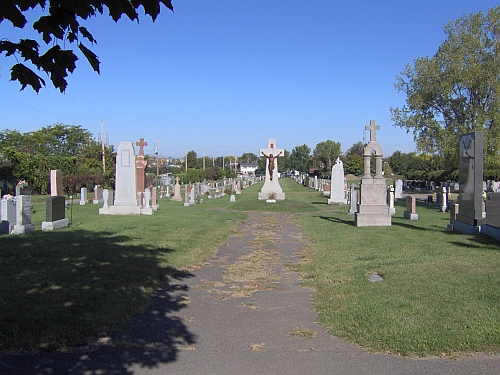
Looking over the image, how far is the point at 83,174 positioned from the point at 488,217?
35476mm

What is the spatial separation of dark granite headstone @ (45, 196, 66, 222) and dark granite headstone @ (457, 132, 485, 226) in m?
12.2

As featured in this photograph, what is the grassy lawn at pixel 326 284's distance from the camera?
5.20m

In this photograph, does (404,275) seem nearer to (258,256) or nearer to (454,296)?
(454,296)

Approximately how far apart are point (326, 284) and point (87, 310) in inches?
151

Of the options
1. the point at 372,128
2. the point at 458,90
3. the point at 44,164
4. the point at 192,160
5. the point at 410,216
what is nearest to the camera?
the point at 372,128

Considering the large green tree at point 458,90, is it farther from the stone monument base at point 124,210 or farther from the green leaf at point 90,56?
the green leaf at point 90,56

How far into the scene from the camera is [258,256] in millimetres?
11164

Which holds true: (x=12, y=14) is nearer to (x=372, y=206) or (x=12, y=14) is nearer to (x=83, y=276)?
(x=83, y=276)

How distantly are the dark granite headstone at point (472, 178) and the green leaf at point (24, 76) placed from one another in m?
11.5

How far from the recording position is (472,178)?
13.0 meters

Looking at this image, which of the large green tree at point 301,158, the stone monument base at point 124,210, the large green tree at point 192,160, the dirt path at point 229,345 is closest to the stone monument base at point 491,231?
the dirt path at point 229,345

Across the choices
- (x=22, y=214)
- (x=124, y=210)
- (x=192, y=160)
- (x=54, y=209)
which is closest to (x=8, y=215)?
(x=22, y=214)

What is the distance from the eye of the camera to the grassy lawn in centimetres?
520

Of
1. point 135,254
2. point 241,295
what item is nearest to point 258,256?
point 135,254
